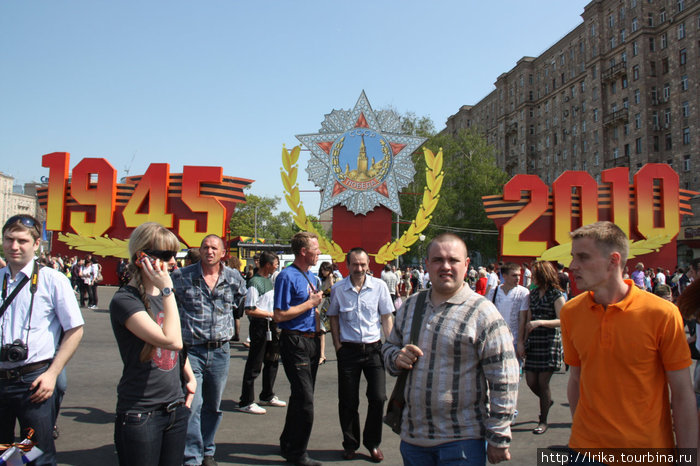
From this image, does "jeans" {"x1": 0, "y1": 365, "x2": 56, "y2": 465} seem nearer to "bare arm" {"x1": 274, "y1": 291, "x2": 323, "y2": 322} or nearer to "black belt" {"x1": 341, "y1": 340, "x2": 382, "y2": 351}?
"bare arm" {"x1": 274, "y1": 291, "x2": 323, "y2": 322}

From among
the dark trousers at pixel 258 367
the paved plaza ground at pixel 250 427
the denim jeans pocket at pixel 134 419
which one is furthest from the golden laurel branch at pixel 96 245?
the denim jeans pocket at pixel 134 419

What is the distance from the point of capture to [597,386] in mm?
2463

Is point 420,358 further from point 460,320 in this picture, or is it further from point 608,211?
point 608,211

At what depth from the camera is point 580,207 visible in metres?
19.8

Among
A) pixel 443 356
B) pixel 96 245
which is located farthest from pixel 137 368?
pixel 96 245

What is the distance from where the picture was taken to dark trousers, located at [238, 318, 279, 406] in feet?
20.3

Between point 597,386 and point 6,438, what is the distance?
132 inches

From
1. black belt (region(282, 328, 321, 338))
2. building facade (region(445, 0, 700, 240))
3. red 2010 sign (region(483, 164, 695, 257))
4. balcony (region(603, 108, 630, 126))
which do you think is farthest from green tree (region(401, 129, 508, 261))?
black belt (region(282, 328, 321, 338))

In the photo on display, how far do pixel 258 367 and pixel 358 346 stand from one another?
2.06m

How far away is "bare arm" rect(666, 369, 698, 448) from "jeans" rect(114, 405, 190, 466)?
8.06 ft

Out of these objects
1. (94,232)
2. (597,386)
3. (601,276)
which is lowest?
(597,386)

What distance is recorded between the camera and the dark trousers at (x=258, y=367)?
6180 millimetres

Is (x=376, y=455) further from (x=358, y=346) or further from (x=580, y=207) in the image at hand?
(x=580, y=207)

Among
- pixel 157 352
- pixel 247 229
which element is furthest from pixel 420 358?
pixel 247 229
